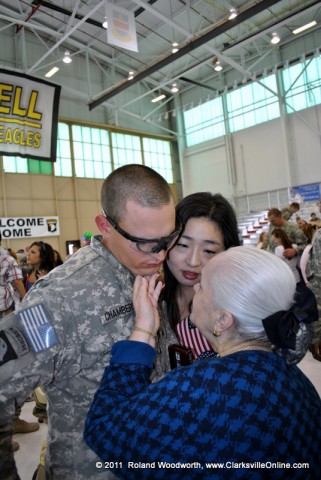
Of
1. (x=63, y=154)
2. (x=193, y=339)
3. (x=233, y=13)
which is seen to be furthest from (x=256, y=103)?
(x=193, y=339)

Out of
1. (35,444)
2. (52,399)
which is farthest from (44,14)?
(52,399)

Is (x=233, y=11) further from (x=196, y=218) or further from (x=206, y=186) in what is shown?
(x=206, y=186)

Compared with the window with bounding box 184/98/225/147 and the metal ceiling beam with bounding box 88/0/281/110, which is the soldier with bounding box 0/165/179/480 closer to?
the metal ceiling beam with bounding box 88/0/281/110

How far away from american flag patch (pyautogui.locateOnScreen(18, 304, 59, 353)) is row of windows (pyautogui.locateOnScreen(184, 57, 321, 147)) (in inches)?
593

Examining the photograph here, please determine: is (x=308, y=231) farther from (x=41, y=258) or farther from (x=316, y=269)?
(x=41, y=258)

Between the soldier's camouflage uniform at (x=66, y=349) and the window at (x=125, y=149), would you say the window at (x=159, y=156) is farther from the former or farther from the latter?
the soldier's camouflage uniform at (x=66, y=349)

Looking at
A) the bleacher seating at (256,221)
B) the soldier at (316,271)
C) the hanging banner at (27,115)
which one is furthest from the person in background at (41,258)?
the bleacher seating at (256,221)

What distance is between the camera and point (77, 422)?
115cm

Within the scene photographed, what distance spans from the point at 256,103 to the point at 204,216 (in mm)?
17541

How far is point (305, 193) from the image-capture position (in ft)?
52.6

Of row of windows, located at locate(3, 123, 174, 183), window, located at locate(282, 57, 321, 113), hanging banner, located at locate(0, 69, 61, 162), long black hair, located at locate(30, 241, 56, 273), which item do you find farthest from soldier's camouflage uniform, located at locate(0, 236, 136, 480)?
window, located at locate(282, 57, 321, 113)

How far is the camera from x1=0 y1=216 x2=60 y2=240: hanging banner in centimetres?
1441

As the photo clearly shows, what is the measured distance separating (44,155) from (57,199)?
6.86 m

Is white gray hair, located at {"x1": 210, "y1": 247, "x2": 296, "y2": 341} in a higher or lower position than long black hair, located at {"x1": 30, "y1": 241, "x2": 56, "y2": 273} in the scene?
lower
